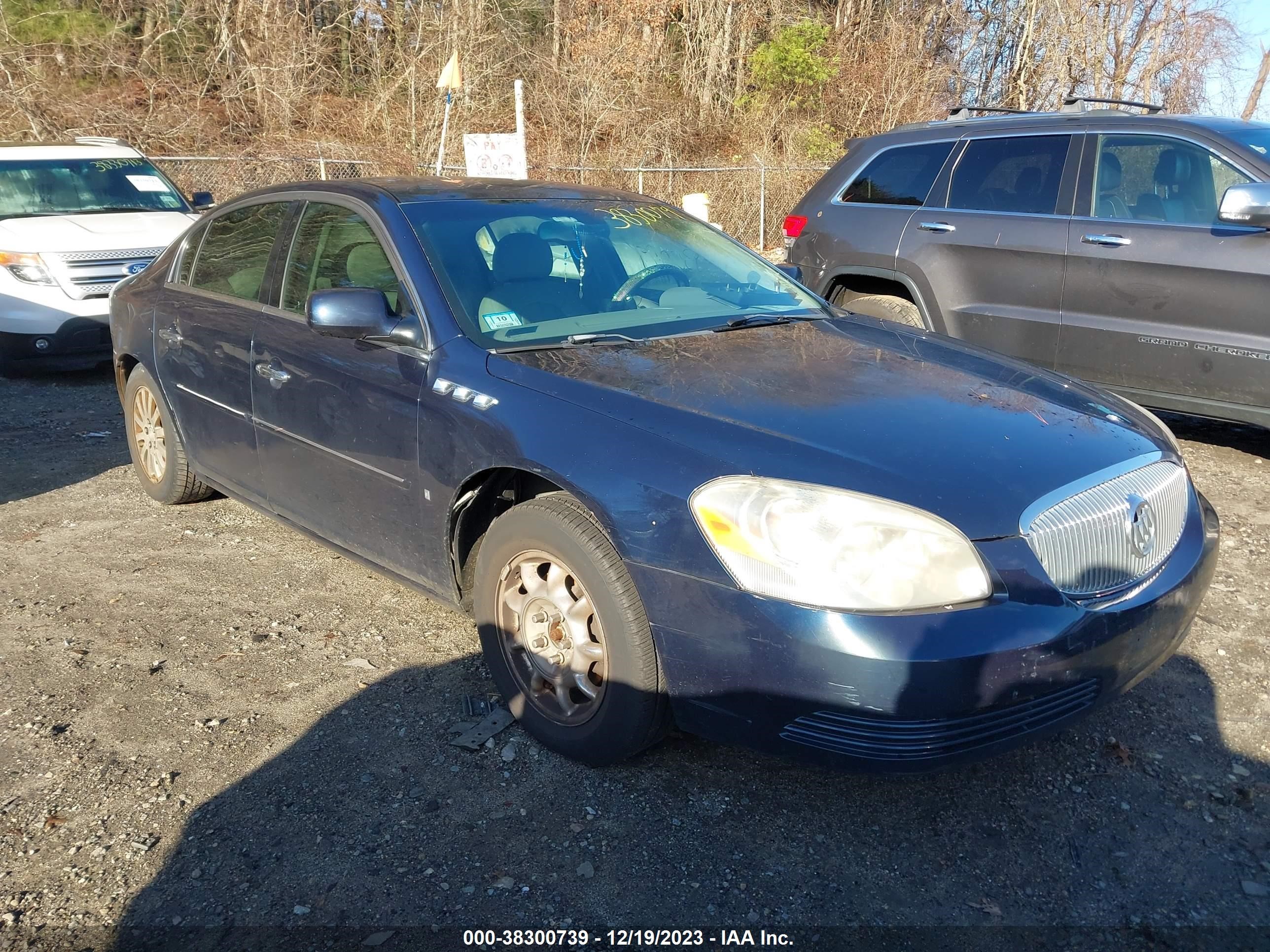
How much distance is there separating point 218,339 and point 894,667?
333cm

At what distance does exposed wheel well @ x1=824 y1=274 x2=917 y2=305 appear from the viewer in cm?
696

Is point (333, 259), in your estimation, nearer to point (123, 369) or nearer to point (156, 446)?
point (156, 446)

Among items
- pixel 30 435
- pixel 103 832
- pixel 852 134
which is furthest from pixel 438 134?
pixel 103 832

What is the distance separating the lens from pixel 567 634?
10.2ft

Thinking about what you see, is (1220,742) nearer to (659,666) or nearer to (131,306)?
(659,666)

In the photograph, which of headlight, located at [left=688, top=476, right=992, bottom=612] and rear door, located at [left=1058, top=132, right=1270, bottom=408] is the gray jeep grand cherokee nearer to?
rear door, located at [left=1058, top=132, right=1270, bottom=408]

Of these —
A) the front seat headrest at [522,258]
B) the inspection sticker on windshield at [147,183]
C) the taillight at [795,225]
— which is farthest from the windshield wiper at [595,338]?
the inspection sticker on windshield at [147,183]

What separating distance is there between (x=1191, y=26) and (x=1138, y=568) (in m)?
30.0

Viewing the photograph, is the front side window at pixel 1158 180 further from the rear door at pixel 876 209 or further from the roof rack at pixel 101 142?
the roof rack at pixel 101 142

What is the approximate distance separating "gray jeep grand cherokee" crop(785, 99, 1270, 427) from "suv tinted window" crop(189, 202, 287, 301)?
383 centimetres

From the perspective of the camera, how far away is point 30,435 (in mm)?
7113

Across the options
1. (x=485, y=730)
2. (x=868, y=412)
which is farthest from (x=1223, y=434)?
(x=485, y=730)

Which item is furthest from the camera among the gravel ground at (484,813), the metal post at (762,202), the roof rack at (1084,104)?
the metal post at (762,202)

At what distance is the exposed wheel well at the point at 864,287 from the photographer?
6965 millimetres
